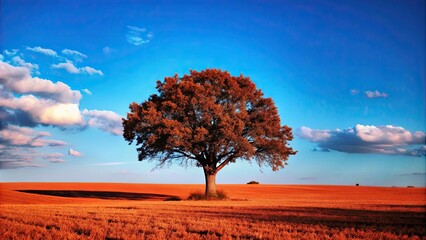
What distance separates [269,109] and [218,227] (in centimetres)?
2814

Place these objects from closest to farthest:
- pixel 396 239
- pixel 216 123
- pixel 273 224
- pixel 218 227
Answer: pixel 396 239 → pixel 218 227 → pixel 273 224 → pixel 216 123

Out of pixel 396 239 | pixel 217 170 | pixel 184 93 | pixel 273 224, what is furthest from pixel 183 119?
pixel 396 239

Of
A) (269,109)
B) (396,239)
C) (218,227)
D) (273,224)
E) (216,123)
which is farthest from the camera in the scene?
(269,109)

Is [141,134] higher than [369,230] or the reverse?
higher

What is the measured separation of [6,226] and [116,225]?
158 inches

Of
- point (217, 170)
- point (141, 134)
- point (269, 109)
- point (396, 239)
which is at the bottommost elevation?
point (396, 239)

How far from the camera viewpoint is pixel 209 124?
128 feet

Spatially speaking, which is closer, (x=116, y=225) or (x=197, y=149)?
(x=116, y=225)

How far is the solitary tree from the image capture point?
125 ft

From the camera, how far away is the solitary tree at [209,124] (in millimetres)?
38188

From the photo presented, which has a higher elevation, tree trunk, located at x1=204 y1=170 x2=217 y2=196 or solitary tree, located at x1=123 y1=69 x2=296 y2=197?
solitary tree, located at x1=123 y1=69 x2=296 y2=197

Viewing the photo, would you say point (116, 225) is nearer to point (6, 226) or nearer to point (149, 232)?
point (149, 232)

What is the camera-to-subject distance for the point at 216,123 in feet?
128

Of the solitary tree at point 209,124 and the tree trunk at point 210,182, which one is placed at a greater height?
the solitary tree at point 209,124
